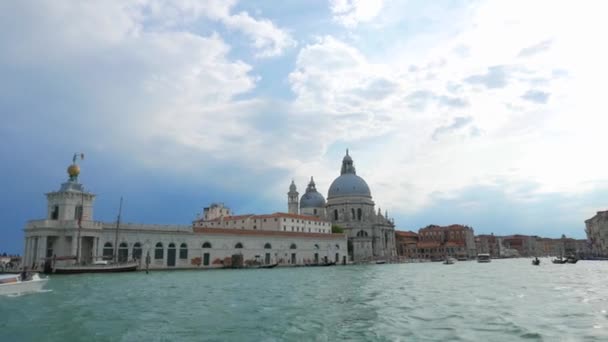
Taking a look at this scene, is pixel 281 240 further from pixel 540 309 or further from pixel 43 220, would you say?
pixel 540 309

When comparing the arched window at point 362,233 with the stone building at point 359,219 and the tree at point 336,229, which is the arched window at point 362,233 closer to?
the stone building at point 359,219

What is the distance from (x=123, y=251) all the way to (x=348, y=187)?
52.5m

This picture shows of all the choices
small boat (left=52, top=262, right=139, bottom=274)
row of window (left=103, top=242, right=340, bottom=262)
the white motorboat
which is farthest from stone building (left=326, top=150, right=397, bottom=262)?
the white motorboat

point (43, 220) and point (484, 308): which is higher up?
point (43, 220)

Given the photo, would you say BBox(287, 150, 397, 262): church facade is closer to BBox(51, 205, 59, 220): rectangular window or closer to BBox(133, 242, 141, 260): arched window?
BBox(133, 242, 141, 260): arched window

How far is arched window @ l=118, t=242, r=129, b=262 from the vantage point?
48.8 m

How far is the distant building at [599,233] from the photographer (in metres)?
83.6

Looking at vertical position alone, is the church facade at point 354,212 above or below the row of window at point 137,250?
above

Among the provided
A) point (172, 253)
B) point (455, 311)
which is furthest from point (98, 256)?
point (455, 311)

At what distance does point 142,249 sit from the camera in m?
50.7

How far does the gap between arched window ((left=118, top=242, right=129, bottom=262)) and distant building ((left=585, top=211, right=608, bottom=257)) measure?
78.2 meters

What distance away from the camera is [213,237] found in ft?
187

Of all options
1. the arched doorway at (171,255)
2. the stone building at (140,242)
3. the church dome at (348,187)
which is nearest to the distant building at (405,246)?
the church dome at (348,187)

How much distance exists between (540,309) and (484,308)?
175 cm
